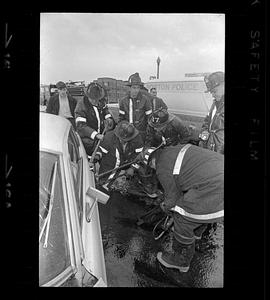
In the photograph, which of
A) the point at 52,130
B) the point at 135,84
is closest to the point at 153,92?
the point at 135,84

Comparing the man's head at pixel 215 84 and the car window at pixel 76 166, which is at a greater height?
the man's head at pixel 215 84

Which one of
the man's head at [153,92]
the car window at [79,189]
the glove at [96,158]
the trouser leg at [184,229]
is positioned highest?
the man's head at [153,92]

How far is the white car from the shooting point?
2.63 m

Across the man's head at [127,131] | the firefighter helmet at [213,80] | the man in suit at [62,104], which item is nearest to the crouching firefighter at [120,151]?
the man's head at [127,131]

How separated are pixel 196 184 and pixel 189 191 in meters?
0.05

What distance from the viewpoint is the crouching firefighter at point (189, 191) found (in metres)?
2.75

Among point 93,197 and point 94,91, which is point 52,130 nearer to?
point 94,91

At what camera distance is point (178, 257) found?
2779 millimetres

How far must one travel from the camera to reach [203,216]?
9.04 feet

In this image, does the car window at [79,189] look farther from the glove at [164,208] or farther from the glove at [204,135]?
the glove at [204,135]

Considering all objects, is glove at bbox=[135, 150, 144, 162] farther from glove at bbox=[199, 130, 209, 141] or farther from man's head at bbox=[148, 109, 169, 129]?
glove at bbox=[199, 130, 209, 141]

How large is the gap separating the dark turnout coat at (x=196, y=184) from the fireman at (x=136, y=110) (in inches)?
9.9
